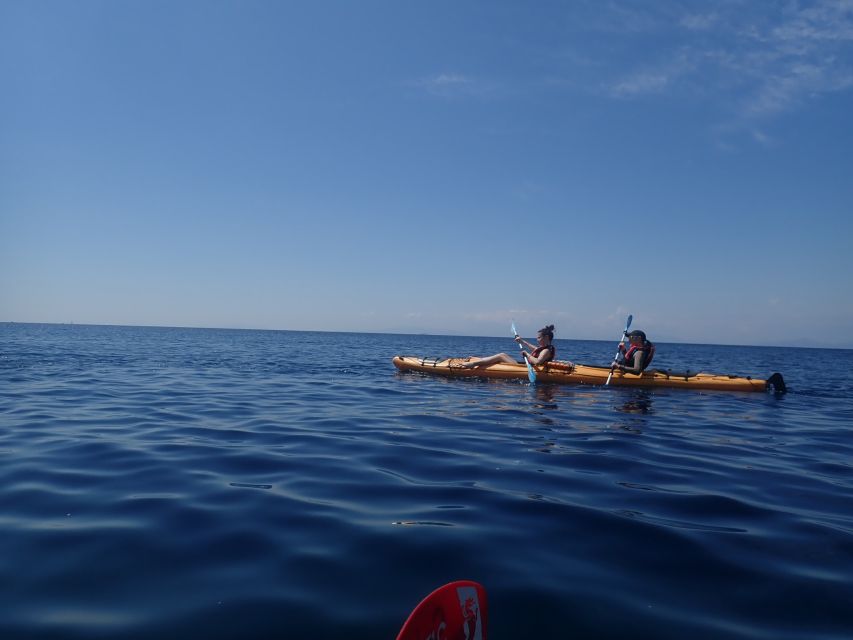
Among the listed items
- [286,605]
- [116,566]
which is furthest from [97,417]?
[286,605]

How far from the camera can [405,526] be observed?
159 inches

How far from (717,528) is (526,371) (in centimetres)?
1201

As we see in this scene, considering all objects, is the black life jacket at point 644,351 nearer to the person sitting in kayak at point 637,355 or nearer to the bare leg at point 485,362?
the person sitting in kayak at point 637,355

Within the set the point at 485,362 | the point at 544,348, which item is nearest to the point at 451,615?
the point at 544,348

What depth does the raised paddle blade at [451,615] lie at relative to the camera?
203cm

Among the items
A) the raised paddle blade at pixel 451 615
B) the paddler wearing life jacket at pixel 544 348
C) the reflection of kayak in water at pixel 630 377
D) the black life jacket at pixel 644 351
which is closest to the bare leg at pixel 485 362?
the reflection of kayak in water at pixel 630 377

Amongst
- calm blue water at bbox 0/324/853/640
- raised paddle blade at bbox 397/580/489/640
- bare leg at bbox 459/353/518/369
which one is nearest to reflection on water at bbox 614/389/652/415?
calm blue water at bbox 0/324/853/640

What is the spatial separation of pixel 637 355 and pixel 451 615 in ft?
47.4

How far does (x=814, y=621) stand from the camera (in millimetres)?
2875

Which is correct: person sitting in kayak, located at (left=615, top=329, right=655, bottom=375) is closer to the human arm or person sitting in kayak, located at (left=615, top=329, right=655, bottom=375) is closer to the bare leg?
the human arm

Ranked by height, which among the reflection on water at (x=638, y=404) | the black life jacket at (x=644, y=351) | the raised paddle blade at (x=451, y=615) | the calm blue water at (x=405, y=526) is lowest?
the calm blue water at (x=405, y=526)

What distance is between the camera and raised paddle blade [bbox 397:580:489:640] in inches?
79.9

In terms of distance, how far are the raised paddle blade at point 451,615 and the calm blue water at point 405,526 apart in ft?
1.64

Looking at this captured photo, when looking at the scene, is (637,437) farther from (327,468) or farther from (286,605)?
(286,605)
